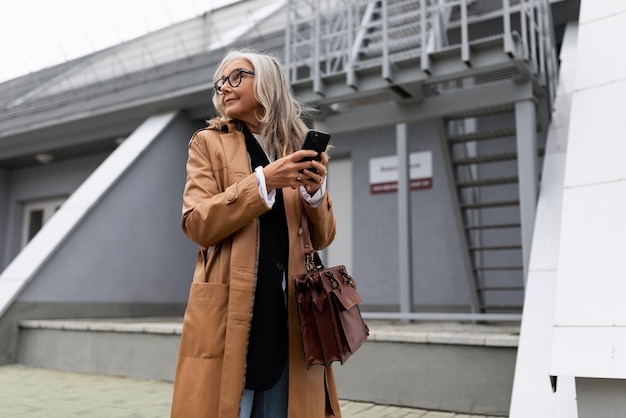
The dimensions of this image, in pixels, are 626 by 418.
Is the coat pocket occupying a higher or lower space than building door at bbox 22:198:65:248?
lower

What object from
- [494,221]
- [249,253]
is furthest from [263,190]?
[494,221]

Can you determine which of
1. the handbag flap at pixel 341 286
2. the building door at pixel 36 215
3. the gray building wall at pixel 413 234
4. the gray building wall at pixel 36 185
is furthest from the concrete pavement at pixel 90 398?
the building door at pixel 36 215

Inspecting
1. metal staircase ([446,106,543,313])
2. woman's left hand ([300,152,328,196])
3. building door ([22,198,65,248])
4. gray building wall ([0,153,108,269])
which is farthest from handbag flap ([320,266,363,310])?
building door ([22,198,65,248])

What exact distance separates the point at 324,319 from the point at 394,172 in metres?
6.96

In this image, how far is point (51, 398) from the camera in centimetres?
454

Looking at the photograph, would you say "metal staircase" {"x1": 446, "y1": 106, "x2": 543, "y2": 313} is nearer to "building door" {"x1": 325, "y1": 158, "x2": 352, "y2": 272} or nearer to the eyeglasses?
"building door" {"x1": 325, "y1": 158, "x2": 352, "y2": 272}

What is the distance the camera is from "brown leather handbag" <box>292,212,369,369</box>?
5.21 ft

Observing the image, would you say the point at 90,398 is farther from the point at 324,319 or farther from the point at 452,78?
the point at 452,78

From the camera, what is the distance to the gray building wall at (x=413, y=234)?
25.6 ft

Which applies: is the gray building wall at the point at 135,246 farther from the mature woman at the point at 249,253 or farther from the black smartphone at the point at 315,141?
the black smartphone at the point at 315,141

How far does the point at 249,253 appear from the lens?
161cm

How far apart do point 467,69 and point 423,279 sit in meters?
3.81

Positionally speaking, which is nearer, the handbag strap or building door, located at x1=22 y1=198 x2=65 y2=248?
the handbag strap

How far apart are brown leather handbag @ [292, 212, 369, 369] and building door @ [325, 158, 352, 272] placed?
7147 mm
